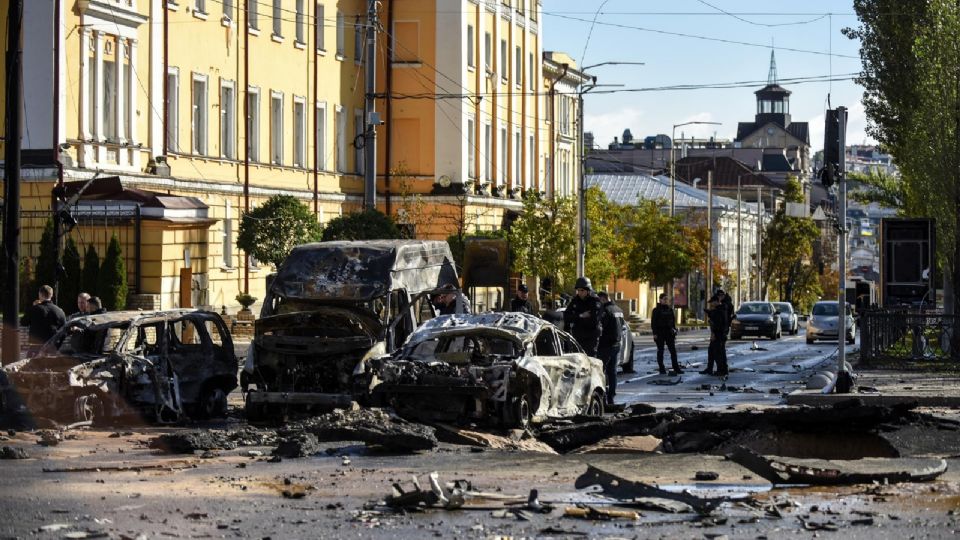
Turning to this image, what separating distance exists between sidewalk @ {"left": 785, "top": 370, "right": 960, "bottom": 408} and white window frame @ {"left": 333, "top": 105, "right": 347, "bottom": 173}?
29084 millimetres

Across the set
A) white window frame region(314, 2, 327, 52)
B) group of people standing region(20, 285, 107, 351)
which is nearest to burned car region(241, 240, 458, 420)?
group of people standing region(20, 285, 107, 351)

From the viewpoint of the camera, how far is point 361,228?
41.8 m

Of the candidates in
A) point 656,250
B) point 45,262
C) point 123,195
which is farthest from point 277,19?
point 656,250

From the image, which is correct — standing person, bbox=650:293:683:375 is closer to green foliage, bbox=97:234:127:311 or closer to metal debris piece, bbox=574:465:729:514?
green foliage, bbox=97:234:127:311

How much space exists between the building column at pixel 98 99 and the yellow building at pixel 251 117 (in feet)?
0.13

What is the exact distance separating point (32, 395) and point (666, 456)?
737cm

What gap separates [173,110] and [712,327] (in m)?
17.9

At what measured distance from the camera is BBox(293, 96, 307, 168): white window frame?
53.3m

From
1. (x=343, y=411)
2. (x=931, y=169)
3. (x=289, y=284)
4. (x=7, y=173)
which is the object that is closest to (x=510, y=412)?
(x=343, y=411)

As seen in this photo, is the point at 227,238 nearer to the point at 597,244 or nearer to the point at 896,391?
the point at 597,244

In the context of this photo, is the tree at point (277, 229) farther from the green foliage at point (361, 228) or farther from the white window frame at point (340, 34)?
the white window frame at point (340, 34)

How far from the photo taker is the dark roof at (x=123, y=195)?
112ft

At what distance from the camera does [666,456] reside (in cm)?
1606

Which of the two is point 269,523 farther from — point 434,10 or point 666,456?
point 434,10
